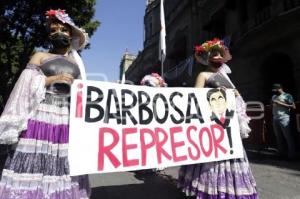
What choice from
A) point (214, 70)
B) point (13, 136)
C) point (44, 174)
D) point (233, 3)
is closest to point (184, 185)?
point (214, 70)

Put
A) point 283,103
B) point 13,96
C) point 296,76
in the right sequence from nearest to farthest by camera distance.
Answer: point 13,96
point 283,103
point 296,76

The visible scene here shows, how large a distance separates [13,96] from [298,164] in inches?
234

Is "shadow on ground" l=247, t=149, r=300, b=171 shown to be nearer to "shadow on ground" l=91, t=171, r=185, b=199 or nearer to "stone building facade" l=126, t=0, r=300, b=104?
"shadow on ground" l=91, t=171, r=185, b=199

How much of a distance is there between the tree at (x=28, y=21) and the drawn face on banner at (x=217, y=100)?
376 inches

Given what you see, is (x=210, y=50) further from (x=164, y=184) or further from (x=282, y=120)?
(x=282, y=120)

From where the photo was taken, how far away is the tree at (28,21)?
1197cm

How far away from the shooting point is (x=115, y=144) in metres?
2.97

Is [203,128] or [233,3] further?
[233,3]

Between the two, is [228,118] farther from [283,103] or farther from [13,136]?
[283,103]

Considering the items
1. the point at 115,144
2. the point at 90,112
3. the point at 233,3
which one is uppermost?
the point at 233,3

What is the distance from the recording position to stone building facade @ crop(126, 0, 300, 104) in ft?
43.1

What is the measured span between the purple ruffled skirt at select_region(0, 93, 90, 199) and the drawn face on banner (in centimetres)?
158

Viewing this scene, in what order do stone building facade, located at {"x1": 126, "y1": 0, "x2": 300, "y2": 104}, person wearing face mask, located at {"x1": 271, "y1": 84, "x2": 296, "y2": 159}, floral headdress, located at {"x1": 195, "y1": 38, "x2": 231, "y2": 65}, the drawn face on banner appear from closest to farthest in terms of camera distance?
the drawn face on banner
floral headdress, located at {"x1": 195, "y1": 38, "x2": 231, "y2": 65}
person wearing face mask, located at {"x1": 271, "y1": 84, "x2": 296, "y2": 159}
stone building facade, located at {"x1": 126, "y1": 0, "x2": 300, "y2": 104}

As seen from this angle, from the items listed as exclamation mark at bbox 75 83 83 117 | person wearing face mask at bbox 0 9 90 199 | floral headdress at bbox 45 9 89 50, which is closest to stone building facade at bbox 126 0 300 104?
floral headdress at bbox 45 9 89 50
